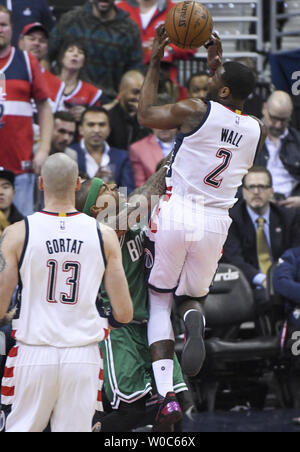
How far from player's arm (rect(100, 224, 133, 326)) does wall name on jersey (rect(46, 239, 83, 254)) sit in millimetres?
167

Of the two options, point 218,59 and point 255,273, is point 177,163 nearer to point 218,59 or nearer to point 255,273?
point 218,59

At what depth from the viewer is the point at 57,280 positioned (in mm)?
5070

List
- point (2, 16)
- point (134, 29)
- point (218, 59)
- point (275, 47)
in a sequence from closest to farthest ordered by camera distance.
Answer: point (218, 59) → point (2, 16) → point (134, 29) → point (275, 47)

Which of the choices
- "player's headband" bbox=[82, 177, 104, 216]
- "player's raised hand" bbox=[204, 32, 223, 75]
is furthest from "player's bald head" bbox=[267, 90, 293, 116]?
"player's headband" bbox=[82, 177, 104, 216]

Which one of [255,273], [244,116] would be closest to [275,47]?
[255,273]

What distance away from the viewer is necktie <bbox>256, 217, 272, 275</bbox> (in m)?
9.15

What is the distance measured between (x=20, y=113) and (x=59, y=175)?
150 inches

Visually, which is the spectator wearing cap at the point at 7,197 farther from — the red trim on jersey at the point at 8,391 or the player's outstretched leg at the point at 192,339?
the red trim on jersey at the point at 8,391

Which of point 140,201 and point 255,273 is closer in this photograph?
point 140,201

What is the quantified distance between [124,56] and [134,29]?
31cm

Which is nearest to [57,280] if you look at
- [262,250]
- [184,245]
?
[184,245]

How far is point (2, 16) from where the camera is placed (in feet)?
28.1

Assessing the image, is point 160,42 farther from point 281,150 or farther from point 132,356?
point 281,150

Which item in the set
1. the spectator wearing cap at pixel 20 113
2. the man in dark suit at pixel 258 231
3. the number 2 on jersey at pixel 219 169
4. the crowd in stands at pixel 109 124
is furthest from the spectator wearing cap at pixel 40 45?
the number 2 on jersey at pixel 219 169
